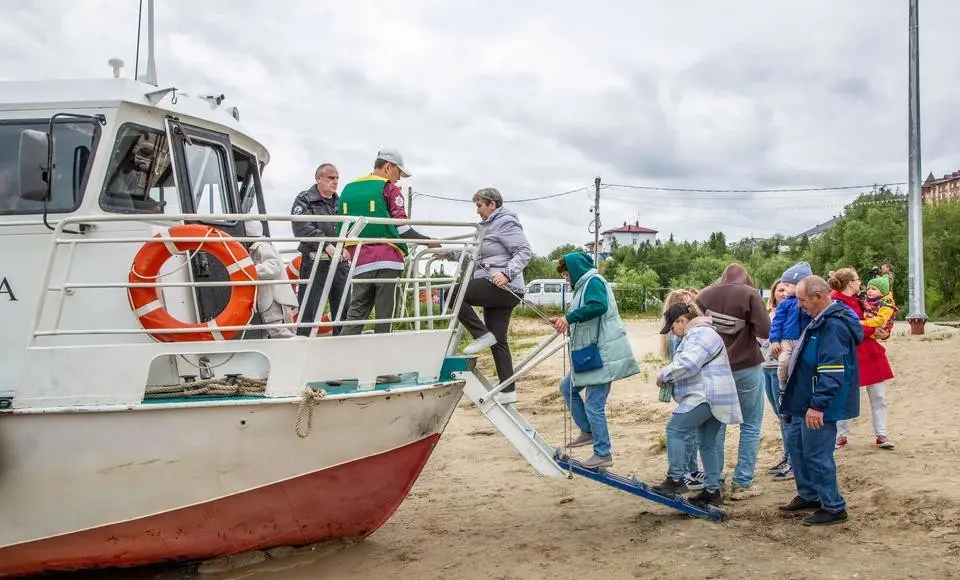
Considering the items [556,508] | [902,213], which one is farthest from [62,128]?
[902,213]

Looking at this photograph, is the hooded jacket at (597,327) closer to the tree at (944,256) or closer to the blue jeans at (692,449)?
the blue jeans at (692,449)

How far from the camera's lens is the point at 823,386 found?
536 centimetres

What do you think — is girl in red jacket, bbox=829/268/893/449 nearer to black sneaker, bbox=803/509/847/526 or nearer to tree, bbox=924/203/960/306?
black sneaker, bbox=803/509/847/526

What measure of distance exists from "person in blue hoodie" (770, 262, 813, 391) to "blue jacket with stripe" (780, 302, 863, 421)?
331mm

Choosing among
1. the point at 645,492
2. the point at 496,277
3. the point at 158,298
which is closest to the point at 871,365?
the point at 645,492

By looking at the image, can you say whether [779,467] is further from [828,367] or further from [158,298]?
[158,298]

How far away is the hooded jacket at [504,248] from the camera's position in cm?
594

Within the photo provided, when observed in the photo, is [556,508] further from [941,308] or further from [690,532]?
[941,308]

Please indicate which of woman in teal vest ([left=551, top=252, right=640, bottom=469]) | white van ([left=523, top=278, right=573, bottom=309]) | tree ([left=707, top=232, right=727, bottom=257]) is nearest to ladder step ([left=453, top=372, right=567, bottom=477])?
woman in teal vest ([left=551, top=252, right=640, bottom=469])

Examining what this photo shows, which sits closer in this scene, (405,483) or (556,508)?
(405,483)

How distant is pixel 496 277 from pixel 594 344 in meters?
0.84

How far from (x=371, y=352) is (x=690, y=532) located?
247 cm

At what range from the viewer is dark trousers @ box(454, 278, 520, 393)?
5.94m

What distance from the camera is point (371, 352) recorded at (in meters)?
4.96
